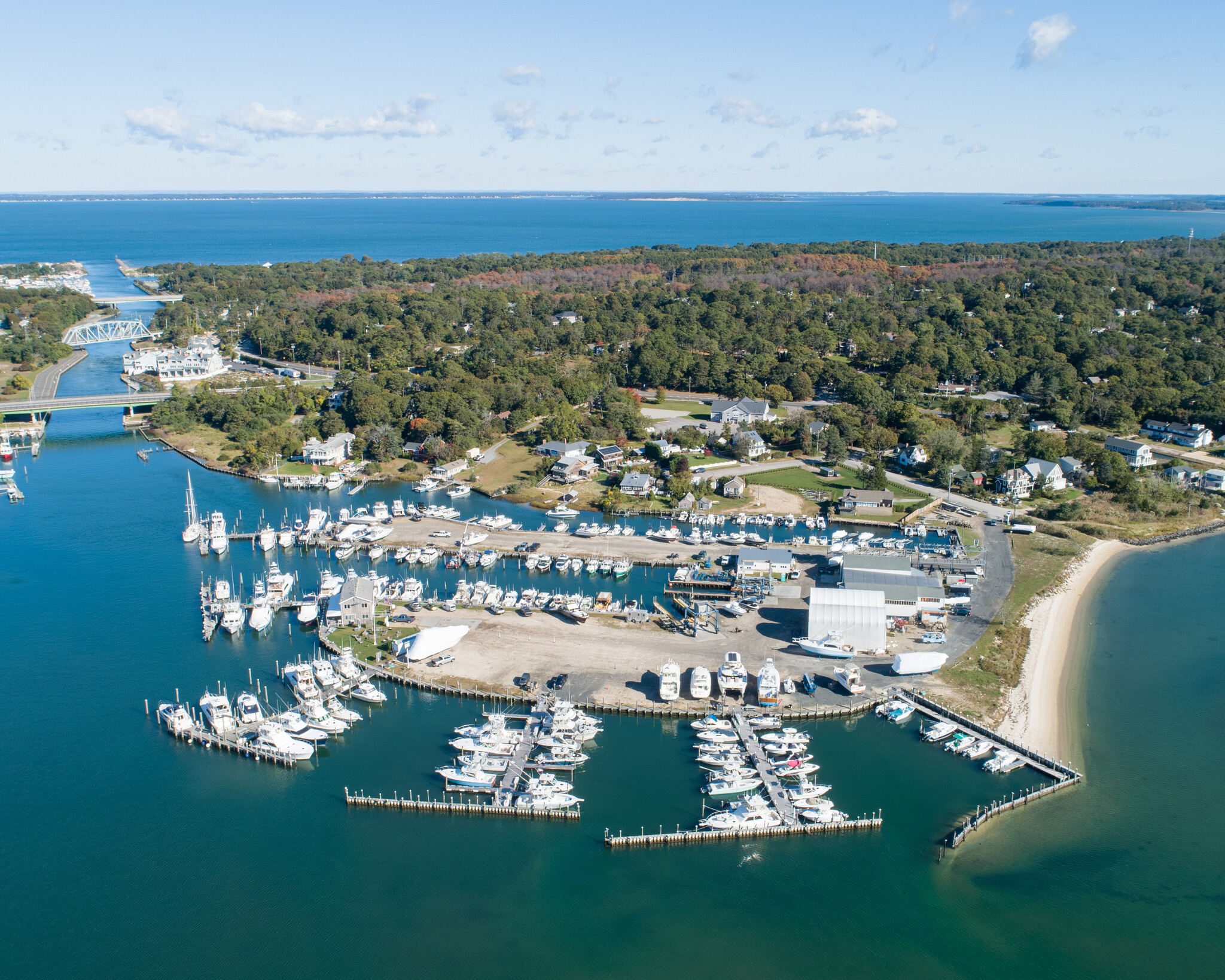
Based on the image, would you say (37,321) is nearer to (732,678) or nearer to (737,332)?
(737,332)

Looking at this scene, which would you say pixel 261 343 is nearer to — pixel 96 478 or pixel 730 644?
pixel 96 478

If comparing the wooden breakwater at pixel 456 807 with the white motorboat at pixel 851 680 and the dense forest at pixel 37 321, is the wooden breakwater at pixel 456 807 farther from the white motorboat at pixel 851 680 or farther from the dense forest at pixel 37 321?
the dense forest at pixel 37 321

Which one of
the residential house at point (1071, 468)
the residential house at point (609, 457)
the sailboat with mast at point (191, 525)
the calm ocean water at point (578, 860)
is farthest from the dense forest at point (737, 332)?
the calm ocean water at point (578, 860)

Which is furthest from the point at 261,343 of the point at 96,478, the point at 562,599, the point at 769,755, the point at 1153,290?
the point at 1153,290

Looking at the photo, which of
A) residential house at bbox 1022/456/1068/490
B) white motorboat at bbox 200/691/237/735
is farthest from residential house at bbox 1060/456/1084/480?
white motorboat at bbox 200/691/237/735

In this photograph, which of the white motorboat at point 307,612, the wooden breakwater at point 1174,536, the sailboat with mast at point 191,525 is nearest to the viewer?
the white motorboat at point 307,612
